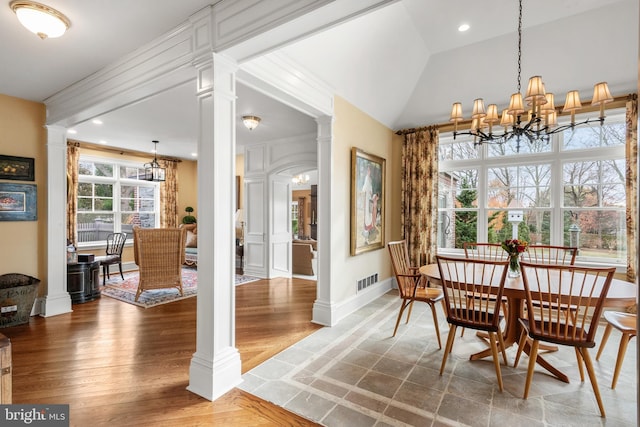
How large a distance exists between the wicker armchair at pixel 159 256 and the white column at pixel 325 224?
2.49 metres

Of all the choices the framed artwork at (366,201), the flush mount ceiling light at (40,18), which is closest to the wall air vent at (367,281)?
the framed artwork at (366,201)

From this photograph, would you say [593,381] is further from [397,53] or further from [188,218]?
[188,218]

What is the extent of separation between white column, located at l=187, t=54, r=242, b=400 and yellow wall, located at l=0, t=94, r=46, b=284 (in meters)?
3.22

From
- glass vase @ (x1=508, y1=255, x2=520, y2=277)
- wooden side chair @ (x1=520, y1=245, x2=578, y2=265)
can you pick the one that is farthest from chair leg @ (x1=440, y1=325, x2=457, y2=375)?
wooden side chair @ (x1=520, y1=245, x2=578, y2=265)

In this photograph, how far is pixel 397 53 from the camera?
384 centimetres

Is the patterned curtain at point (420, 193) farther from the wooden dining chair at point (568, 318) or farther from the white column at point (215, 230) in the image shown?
the white column at point (215, 230)

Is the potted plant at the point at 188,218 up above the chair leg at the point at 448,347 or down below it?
above

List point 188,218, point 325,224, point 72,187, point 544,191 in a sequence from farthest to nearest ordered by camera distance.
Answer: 1. point 188,218
2. point 72,187
3. point 544,191
4. point 325,224

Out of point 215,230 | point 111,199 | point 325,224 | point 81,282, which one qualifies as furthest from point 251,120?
point 111,199

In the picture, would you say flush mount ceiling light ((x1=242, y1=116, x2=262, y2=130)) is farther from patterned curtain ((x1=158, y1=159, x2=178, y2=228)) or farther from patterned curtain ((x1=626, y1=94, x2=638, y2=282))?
patterned curtain ((x1=626, y1=94, x2=638, y2=282))

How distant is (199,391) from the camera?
2.20 m

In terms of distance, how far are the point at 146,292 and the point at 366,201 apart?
12.9ft

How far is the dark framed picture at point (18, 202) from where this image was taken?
12.1 feet

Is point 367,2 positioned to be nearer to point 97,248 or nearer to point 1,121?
point 1,121
